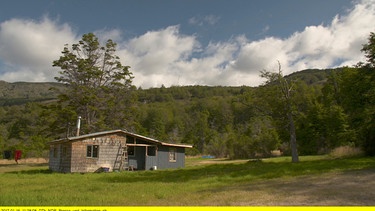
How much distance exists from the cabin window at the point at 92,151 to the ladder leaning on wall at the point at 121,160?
70.9 inches

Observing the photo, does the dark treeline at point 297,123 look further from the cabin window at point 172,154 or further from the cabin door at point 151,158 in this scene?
the cabin door at point 151,158

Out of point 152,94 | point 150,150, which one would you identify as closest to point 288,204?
point 150,150

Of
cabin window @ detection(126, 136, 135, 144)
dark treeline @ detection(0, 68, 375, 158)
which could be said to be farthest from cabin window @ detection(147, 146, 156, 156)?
dark treeline @ detection(0, 68, 375, 158)

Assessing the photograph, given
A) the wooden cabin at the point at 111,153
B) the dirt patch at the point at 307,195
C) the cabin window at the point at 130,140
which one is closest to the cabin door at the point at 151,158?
the wooden cabin at the point at 111,153

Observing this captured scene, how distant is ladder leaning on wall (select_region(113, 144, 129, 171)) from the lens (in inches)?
1113

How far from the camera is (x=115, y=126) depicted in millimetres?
40344

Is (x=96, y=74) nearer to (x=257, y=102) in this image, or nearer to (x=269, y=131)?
(x=257, y=102)

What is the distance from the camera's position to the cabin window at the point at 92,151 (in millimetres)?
27078

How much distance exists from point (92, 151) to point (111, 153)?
1628mm

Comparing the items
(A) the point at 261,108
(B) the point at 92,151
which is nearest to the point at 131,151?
(B) the point at 92,151

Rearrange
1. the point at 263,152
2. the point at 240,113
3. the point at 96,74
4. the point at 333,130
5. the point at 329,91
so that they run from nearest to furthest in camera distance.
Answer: the point at 96,74, the point at 333,130, the point at 263,152, the point at 329,91, the point at 240,113

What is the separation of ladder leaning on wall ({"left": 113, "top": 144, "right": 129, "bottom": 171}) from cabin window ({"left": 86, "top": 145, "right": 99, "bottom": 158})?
5.91 feet

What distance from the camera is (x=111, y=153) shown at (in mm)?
28156

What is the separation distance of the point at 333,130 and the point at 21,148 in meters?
45.5
